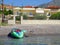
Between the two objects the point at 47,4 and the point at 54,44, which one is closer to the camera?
the point at 54,44

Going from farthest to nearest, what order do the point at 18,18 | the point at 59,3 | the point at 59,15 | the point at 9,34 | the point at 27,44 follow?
the point at 59,3 < the point at 59,15 < the point at 18,18 < the point at 9,34 < the point at 27,44

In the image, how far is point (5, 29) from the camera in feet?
138

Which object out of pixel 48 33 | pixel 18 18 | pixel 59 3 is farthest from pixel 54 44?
pixel 59 3

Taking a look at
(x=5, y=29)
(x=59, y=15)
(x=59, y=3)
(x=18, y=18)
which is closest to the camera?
(x=5, y=29)

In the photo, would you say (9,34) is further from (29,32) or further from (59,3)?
(59,3)

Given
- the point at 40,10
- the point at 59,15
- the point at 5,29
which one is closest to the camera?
the point at 5,29

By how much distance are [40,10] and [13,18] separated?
940 inches

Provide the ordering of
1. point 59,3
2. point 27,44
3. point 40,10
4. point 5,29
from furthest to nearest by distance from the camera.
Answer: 1. point 59,3
2. point 40,10
3. point 5,29
4. point 27,44

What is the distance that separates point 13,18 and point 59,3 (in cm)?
4525

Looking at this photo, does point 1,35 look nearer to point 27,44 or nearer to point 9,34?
point 9,34

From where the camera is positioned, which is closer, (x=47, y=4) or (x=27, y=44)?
(x=27, y=44)

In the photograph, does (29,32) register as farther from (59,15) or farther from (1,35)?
(59,15)

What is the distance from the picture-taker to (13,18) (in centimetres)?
5716

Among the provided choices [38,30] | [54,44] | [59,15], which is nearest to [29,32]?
[38,30]
